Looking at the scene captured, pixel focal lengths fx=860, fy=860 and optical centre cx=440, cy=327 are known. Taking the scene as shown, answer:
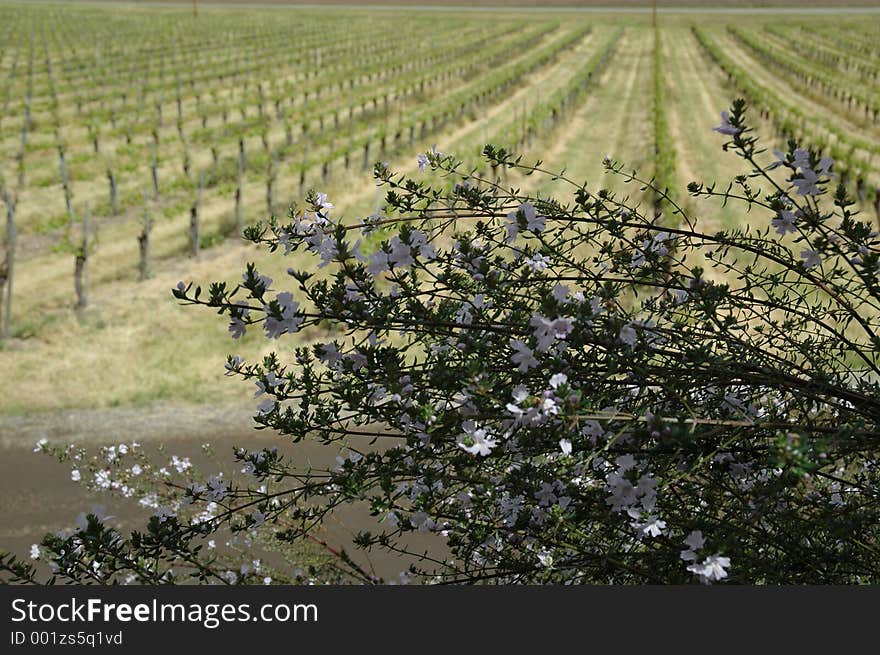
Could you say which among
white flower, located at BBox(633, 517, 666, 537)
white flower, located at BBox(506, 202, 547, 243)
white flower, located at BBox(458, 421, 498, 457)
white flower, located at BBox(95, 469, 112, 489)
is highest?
white flower, located at BBox(506, 202, 547, 243)

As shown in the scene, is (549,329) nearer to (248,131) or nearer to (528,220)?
(528,220)

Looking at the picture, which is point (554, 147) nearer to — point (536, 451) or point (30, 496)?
point (30, 496)

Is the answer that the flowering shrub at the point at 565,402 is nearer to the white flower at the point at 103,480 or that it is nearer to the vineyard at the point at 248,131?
the white flower at the point at 103,480

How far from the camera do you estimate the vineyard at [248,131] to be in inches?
487

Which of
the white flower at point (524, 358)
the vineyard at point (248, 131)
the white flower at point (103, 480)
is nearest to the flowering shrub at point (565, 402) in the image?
the white flower at point (524, 358)

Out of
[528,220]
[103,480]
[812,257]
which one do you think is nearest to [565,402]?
[528,220]

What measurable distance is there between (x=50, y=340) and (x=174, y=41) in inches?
1416

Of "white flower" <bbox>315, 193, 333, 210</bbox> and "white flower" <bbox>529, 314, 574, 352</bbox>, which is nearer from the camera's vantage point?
"white flower" <bbox>529, 314, 574, 352</bbox>

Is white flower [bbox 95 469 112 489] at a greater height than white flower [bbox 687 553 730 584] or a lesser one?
lesser

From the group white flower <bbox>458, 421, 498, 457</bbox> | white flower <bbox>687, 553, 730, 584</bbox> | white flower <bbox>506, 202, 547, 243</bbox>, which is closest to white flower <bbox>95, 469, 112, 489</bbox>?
white flower <bbox>506, 202, 547, 243</bbox>

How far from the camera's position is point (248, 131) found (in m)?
24.8

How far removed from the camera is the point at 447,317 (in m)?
2.86

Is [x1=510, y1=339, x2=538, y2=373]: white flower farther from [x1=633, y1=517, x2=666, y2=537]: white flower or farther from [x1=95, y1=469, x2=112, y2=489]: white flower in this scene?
[x1=95, y1=469, x2=112, y2=489]: white flower

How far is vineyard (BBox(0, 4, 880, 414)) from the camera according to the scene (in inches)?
487
